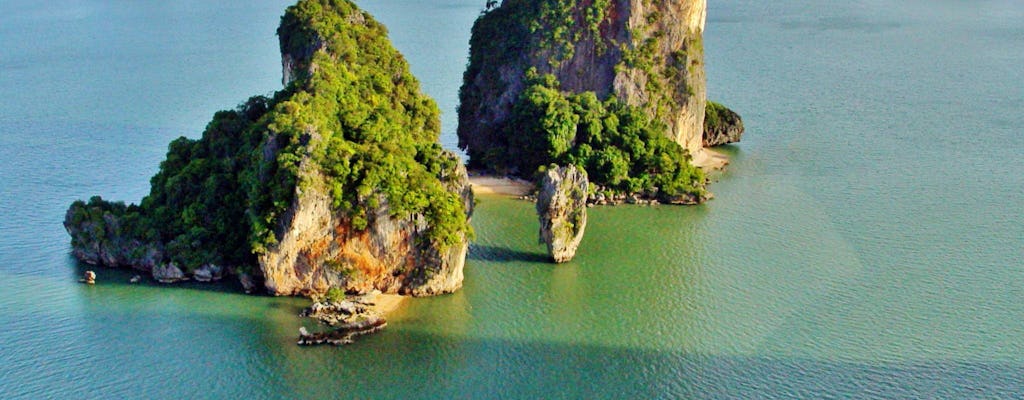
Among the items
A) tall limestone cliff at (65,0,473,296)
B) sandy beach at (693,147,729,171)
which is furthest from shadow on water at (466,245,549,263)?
sandy beach at (693,147,729,171)

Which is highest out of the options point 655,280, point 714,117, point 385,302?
point 714,117

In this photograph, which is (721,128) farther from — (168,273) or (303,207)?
(168,273)

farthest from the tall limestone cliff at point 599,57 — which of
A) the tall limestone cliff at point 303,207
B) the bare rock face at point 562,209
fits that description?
the tall limestone cliff at point 303,207

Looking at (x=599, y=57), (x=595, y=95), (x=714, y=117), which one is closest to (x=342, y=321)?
(x=595, y=95)

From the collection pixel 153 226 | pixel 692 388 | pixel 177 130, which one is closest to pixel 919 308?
pixel 692 388

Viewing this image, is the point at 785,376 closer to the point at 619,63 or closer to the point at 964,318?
the point at 964,318

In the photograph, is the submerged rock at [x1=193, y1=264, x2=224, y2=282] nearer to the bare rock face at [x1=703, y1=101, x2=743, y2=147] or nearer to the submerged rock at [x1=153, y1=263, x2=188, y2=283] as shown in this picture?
the submerged rock at [x1=153, y1=263, x2=188, y2=283]
